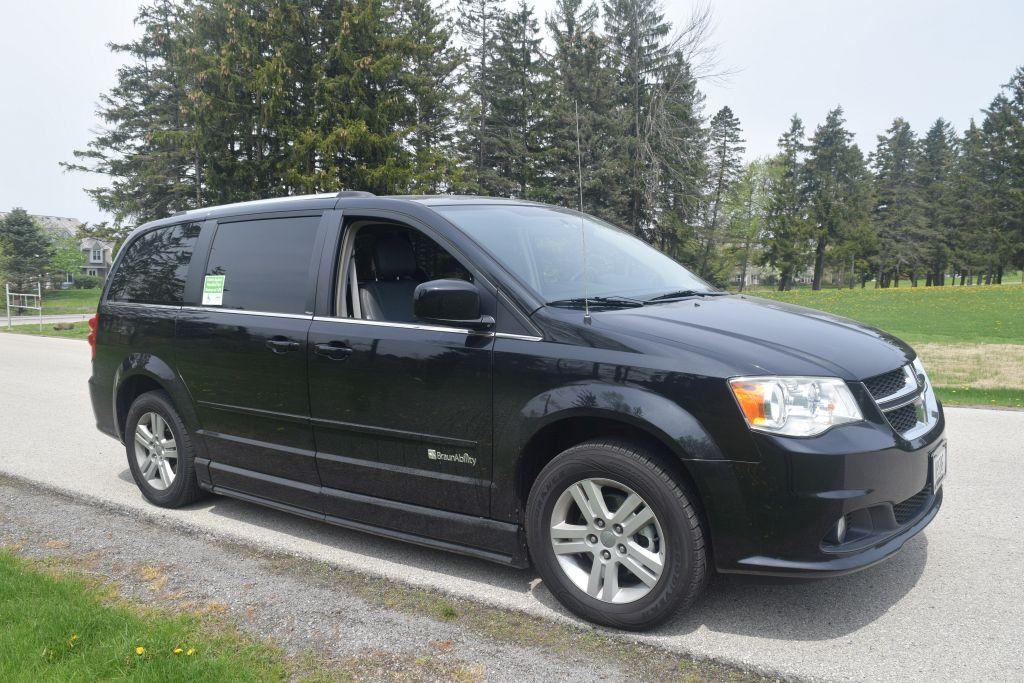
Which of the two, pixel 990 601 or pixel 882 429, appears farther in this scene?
pixel 990 601

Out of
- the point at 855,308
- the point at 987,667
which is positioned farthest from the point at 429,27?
the point at 987,667

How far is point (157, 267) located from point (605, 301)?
11.0 ft

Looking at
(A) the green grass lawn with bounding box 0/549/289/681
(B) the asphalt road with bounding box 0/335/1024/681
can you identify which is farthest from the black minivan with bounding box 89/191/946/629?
(A) the green grass lawn with bounding box 0/549/289/681

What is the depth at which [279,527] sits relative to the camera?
15.9 ft

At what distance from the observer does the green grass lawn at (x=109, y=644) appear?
114 inches

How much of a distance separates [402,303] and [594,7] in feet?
155

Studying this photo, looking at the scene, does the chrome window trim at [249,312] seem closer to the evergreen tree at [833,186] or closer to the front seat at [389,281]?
the front seat at [389,281]

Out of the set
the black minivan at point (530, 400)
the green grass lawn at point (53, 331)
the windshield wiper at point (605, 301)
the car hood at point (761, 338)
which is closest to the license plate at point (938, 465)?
the black minivan at point (530, 400)

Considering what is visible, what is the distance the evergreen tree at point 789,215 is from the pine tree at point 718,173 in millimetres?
4348

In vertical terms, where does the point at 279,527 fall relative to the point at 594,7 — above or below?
below

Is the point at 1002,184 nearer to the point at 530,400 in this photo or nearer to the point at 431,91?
the point at 431,91

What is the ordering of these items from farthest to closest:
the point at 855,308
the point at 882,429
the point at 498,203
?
the point at 855,308
the point at 498,203
the point at 882,429

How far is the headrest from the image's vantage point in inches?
171

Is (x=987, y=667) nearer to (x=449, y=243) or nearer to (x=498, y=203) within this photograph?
(x=449, y=243)
